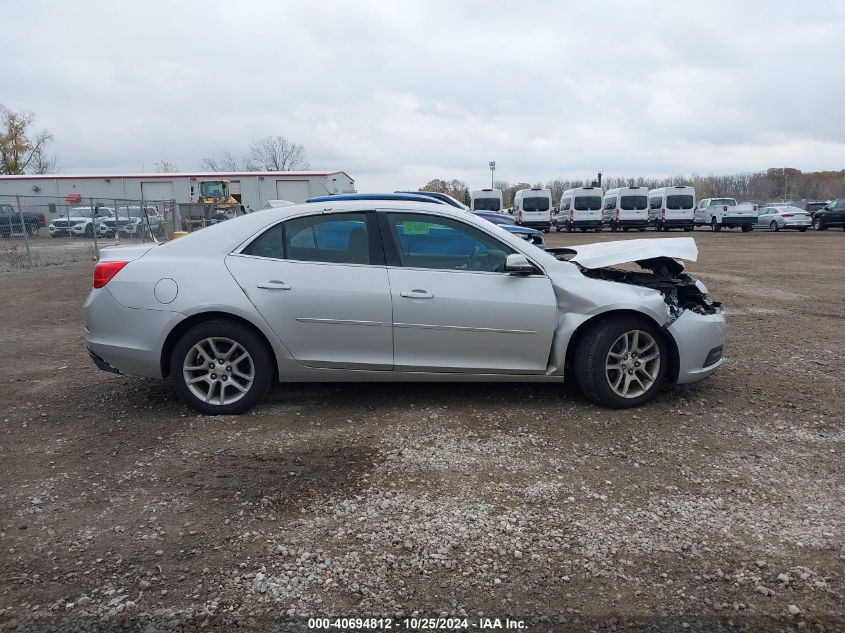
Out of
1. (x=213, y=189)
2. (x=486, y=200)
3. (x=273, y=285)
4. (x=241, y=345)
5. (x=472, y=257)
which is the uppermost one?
A: (x=213, y=189)

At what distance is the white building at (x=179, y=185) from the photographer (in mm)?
35688

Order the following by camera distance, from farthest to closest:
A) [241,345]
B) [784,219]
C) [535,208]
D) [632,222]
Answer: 1. [632,222]
2. [535,208]
3. [784,219]
4. [241,345]

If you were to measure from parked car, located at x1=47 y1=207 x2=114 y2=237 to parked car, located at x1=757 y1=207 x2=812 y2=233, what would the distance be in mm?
31149

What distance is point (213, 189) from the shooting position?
33.7m

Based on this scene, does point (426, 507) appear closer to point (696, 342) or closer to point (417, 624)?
point (417, 624)

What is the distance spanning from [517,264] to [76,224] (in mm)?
18886

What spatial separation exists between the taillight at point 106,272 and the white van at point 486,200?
3121cm

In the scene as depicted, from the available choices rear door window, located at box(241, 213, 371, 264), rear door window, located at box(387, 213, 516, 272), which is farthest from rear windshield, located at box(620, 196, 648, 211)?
rear door window, located at box(241, 213, 371, 264)

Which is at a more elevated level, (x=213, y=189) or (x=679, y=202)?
(x=213, y=189)

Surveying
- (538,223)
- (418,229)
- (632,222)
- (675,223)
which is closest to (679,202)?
(675,223)

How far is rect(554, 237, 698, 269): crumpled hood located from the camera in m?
4.97

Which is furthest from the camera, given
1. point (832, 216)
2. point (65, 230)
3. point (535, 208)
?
point (535, 208)

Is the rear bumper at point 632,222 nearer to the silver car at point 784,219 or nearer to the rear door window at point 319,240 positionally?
the silver car at point 784,219

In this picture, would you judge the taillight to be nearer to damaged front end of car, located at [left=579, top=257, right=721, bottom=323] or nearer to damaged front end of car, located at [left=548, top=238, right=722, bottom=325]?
damaged front end of car, located at [left=548, top=238, right=722, bottom=325]
